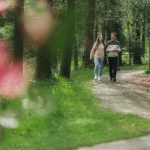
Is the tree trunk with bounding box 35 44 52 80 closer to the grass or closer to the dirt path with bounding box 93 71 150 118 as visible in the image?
the dirt path with bounding box 93 71 150 118

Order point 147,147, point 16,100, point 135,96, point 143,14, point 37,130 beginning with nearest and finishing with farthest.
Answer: point 147,147 < point 37,130 < point 16,100 < point 135,96 < point 143,14

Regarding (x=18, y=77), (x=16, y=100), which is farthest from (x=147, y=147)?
(x=18, y=77)

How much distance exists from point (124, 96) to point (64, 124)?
571 cm

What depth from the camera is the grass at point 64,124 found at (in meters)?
10.2

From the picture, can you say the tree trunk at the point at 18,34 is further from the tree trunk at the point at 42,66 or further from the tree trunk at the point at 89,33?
the tree trunk at the point at 89,33

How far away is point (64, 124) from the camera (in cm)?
1205

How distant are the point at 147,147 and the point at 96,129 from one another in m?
1.90

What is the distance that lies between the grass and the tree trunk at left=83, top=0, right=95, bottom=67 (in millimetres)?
16239

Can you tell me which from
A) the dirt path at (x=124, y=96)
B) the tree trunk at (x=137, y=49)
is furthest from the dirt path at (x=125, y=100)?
the tree trunk at (x=137, y=49)

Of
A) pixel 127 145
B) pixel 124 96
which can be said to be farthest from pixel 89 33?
pixel 127 145

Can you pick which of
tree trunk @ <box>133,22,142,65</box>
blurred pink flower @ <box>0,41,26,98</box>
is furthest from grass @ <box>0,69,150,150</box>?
tree trunk @ <box>133,22,142,65</box>

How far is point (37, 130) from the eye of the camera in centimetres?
1129

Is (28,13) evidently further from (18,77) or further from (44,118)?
(44,118)

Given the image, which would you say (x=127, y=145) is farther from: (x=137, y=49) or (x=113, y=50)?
(x=137, y=49)
